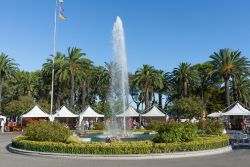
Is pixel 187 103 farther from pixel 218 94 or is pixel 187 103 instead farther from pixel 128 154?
pixel 128 154

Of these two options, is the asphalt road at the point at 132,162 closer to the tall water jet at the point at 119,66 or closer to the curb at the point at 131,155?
the curb at the point at 131,155

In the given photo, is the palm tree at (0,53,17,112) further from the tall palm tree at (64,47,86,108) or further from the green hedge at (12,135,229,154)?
the green hedge at (12,135,229,154)

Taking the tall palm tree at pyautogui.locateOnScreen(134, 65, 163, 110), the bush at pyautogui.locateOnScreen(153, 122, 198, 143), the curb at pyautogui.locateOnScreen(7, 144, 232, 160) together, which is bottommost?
the curb at pyautogui.locateOnScreen(7, 144, 232, 160)

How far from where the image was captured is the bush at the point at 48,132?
69.5ft

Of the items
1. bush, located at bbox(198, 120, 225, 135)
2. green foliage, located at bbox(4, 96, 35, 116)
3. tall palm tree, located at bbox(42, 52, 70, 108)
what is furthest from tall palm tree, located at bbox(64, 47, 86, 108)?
bush, located at bbox(198, 120, 225, 135)

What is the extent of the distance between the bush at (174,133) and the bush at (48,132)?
578 centimetres

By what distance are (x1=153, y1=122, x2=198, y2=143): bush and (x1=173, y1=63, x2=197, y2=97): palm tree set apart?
50.8 m

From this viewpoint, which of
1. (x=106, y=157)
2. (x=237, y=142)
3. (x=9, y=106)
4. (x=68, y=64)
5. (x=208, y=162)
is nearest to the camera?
Answer: (x=208, y=162)

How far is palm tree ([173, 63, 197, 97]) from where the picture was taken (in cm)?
7050

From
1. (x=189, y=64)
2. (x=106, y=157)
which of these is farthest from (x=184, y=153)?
(x=189, y=64)

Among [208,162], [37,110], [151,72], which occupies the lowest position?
[208,162]

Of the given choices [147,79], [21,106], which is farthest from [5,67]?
[147,79]

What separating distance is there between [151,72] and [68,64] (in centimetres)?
1849

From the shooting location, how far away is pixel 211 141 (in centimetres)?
2030
